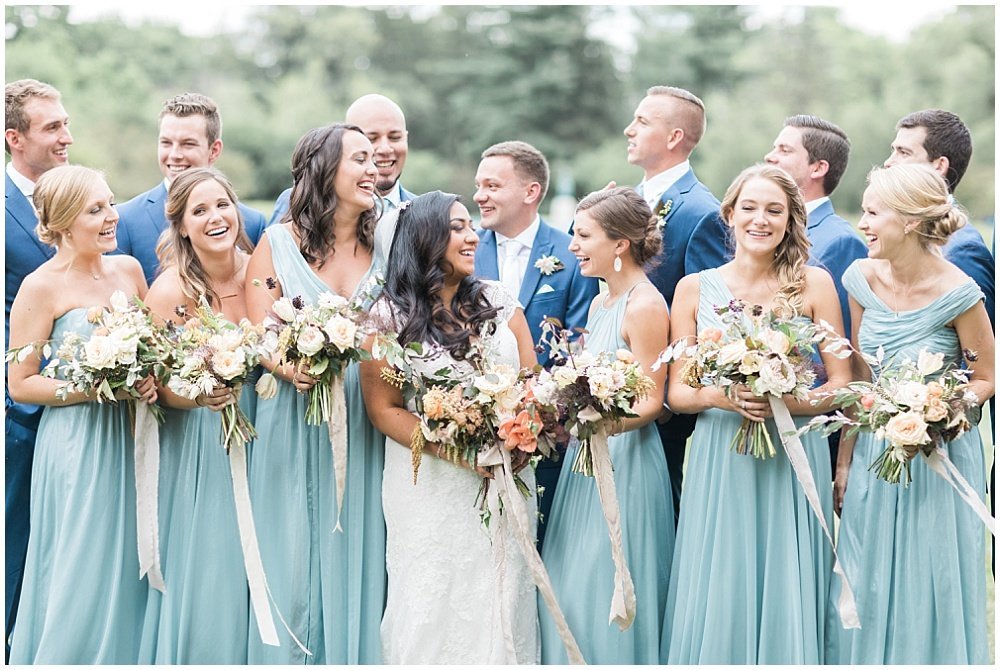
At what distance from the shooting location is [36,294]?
646 centimetres

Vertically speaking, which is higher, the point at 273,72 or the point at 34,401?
the point at 273,72

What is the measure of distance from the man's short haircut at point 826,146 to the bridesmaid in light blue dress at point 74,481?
13.8 ft

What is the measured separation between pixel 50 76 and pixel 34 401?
40621 millimetres

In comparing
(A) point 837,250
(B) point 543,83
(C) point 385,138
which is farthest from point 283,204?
(B) point 543,83

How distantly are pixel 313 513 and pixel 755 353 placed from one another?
241cm

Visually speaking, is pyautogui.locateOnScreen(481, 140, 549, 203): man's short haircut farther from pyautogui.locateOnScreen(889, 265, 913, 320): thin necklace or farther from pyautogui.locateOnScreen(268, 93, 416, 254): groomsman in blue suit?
pyautogui.locateOnScreen(889, 265, 913, 320): thin necklace

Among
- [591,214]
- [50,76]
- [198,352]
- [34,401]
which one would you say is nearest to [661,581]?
[591,214]

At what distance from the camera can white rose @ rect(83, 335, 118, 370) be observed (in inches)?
235

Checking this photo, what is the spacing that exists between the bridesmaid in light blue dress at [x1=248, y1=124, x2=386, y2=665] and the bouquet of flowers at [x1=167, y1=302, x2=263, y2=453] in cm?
33

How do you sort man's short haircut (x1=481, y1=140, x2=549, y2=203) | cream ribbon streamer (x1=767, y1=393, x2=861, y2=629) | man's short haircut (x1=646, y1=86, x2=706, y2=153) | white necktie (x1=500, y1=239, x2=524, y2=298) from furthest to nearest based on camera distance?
man's short haircut (x1=646, y1=86, x2=706, y2=153) → man's short haircut (x1=481, y1=140, x2=549, y2=203) → white necktie (x1=500, y1=239, x2=524, y2=298) → cream ribbon streamer (x1=767, y1=393, x2=861, y2=629)

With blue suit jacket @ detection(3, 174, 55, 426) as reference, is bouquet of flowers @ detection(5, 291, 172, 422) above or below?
below

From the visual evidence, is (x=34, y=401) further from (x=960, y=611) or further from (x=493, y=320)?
(x=960, y=611)

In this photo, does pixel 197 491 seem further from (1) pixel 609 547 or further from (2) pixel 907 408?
(2) pixel 907 408

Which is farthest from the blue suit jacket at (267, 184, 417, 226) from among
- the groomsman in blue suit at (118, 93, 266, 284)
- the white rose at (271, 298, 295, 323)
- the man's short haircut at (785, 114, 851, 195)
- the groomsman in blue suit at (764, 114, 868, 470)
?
the man's short haircut at (785, 114, 851, 195)
